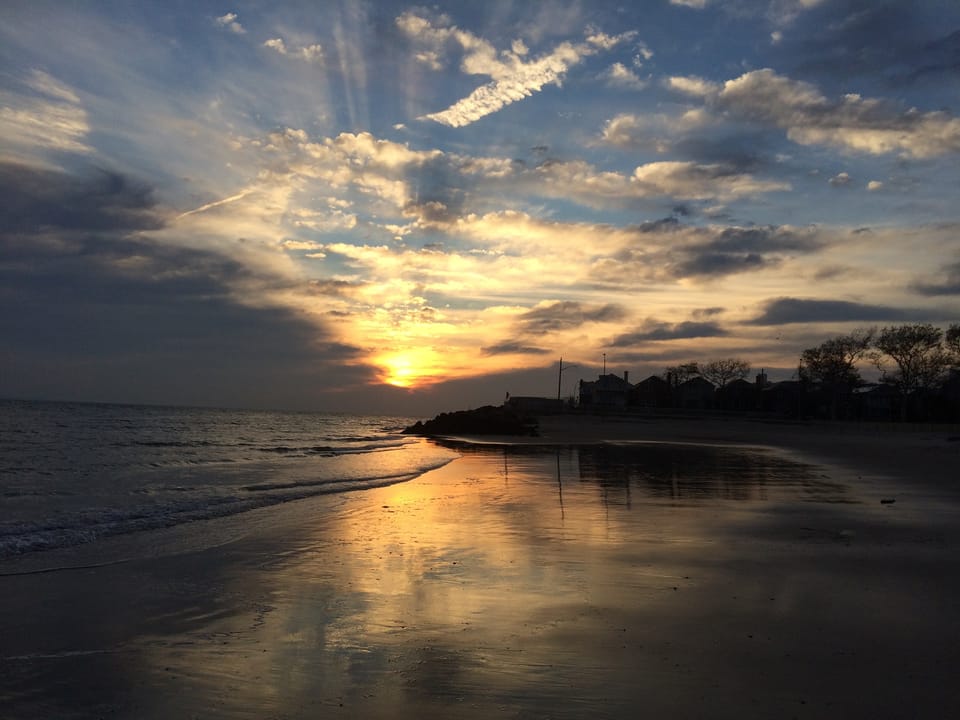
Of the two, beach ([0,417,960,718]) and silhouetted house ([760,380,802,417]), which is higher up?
silhouetted house ([760,380,802,417])

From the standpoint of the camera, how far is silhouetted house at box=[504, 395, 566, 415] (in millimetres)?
104700

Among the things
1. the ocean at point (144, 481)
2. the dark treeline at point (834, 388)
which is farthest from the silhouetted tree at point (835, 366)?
the ocean at point (144, 481)

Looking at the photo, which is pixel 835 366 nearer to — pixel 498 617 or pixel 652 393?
pixel 652 393

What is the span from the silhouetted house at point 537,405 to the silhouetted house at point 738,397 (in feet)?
93.8

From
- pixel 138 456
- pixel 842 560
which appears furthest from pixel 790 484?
pixel 138 456

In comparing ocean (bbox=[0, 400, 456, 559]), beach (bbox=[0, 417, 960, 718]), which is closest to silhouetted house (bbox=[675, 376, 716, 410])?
ocean (bbox=[0, 400, 456, 559])

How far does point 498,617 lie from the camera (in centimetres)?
725

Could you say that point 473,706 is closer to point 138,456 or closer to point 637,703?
point 637,703

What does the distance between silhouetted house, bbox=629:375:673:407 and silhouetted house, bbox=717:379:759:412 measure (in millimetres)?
8954

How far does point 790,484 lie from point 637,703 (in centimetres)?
1828

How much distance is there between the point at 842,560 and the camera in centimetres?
991

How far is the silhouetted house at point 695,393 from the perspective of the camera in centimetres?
12012

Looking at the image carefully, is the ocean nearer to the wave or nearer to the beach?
the wave

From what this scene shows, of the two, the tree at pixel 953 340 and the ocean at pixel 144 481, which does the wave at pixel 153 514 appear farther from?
the tree at pixel 953 340
